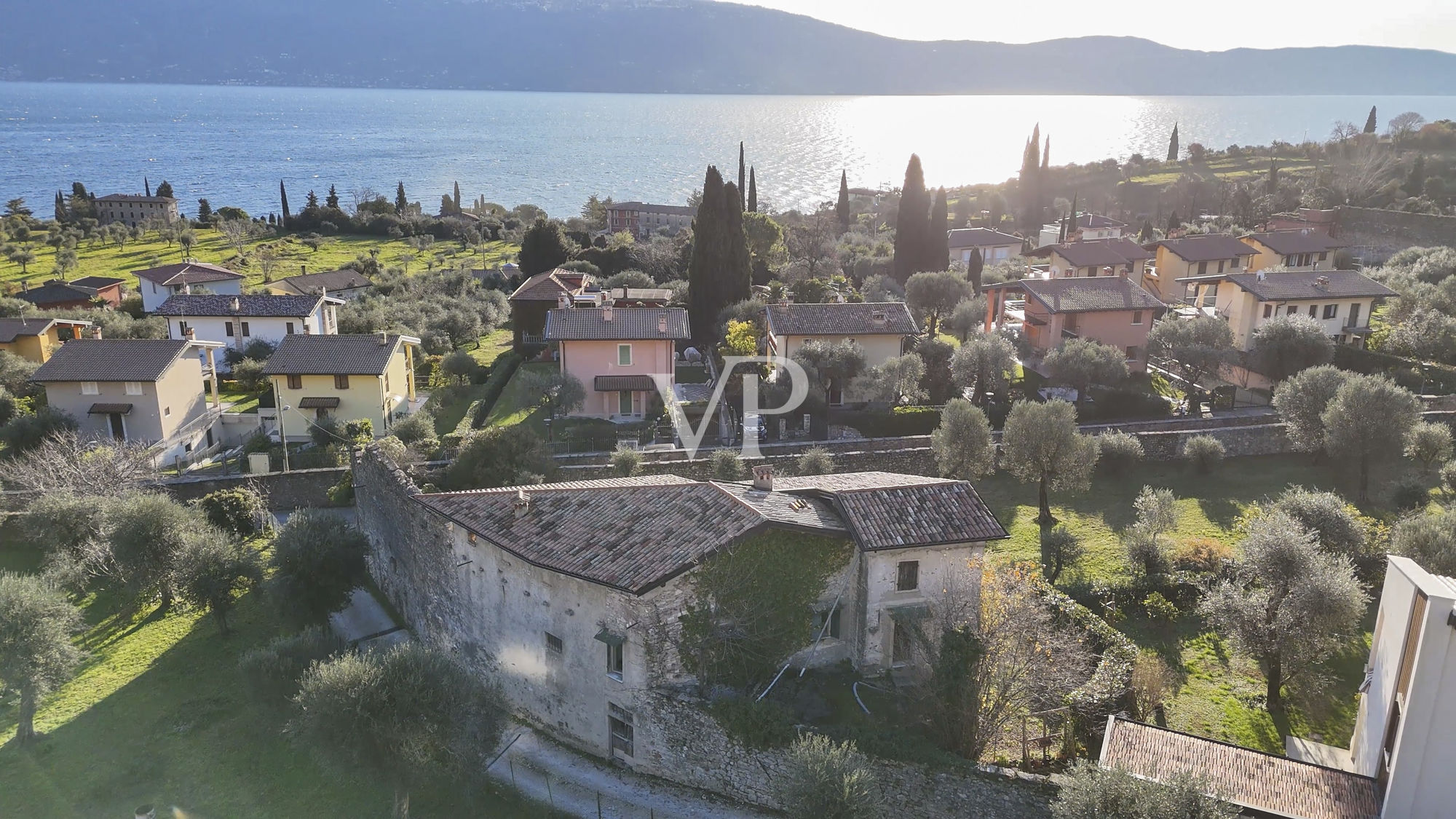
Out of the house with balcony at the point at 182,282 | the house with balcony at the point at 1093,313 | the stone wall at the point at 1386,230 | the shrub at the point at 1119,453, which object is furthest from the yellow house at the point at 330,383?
the stone wall at the point at 1386,230

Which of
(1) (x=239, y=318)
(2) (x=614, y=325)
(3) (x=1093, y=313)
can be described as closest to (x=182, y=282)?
(1) (x=239, y=318)

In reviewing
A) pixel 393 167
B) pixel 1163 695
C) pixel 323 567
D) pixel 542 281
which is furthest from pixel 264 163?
pixel 1163 695

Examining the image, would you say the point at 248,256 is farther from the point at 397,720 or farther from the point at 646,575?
the point at 646,575

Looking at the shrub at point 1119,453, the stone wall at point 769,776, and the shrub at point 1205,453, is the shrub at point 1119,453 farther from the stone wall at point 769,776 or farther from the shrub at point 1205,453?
the stone wall at point 769,776

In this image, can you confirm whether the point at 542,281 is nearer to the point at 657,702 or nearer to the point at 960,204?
the point at 657,702

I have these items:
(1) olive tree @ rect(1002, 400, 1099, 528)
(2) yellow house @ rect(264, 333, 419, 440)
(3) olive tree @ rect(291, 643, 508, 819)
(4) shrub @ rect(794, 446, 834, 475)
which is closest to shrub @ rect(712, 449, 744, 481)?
(4) shrub @ rect(794, 446, 834, 475)

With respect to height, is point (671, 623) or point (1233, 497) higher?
point (671, 623)
